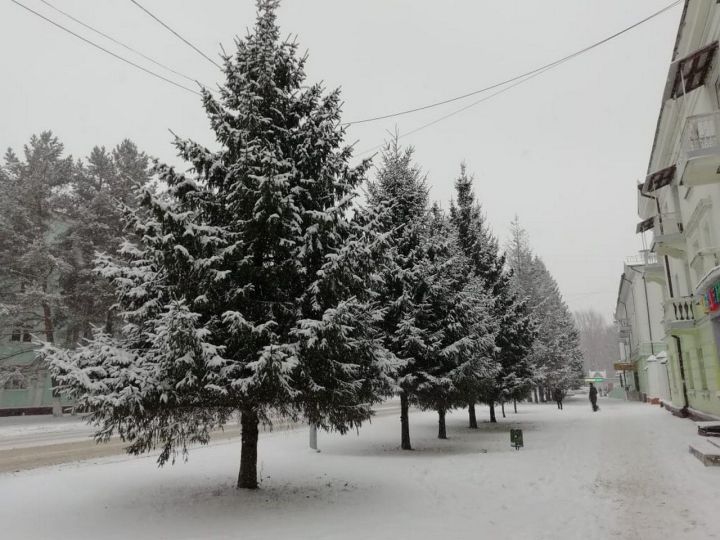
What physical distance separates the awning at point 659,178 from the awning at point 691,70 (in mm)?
4860

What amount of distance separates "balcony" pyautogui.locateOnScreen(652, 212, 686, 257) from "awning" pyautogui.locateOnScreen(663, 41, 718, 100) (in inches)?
299

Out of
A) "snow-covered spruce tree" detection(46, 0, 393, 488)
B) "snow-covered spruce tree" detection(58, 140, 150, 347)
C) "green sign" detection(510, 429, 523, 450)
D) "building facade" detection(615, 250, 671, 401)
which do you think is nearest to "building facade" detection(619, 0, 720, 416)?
"green sign" detection(510, 429, 523, 450)

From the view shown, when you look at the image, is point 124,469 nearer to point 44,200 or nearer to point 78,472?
point 78,472

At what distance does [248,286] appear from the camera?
28.0ft

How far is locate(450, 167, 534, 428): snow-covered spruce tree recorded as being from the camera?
23391 millimetres

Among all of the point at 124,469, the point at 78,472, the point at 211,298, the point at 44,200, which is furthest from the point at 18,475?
the point at 44,200

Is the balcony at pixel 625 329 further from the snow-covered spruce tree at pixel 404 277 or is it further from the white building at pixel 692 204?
the snow-covered spruce tree at pixel 404 277

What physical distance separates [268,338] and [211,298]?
1151 mm

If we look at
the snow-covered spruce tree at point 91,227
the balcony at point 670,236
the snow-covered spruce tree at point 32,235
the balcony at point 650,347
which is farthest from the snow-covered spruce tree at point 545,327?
the snow-covered spruce tree at point 32,235

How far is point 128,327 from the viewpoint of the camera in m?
8.63

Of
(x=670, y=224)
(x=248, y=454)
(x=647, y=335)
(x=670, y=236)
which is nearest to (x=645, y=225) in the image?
(x=670, y=224)

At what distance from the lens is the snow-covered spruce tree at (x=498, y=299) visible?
23391mm

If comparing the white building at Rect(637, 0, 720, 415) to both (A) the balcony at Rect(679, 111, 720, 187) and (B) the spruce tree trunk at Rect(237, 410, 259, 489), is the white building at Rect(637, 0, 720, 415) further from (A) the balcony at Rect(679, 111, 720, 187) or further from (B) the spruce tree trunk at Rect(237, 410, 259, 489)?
(B) the spruce tree trunk at Rect(237, 410, 259, 489)

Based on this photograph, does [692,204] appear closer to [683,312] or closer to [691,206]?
[691,206]
